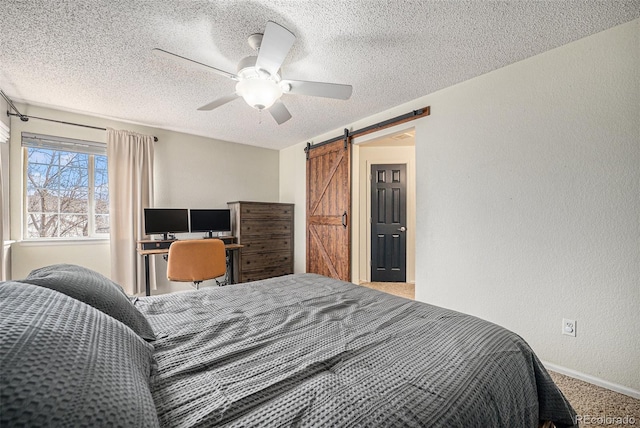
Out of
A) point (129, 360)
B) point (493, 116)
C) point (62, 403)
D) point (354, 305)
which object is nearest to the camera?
point (62, 403)

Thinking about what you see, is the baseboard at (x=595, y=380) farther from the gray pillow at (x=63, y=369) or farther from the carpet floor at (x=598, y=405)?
the gray pillow at (x=63, y=369)

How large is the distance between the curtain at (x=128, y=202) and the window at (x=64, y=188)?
8.6 inches

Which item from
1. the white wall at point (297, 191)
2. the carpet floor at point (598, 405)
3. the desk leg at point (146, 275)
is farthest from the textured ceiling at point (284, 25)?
the carpet floor at point (598, 405)

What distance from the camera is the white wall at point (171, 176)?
3.02m

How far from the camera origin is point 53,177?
3264 millimetres

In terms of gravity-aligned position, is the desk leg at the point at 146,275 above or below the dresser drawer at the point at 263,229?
below

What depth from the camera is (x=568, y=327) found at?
201cm

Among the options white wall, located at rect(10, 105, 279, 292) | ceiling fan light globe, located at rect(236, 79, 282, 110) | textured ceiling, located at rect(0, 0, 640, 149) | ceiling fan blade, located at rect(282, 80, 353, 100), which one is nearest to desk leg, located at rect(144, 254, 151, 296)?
white wall, located at rect(10, 105, 279, 292)

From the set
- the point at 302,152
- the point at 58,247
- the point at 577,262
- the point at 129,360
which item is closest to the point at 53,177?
the point at 58,247

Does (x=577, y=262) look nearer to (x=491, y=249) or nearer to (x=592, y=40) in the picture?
(x=491, y=249)

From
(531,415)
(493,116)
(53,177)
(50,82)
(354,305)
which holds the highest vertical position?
(50,82)

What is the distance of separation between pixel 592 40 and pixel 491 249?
167 cm

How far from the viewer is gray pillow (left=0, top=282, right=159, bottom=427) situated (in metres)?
0.45

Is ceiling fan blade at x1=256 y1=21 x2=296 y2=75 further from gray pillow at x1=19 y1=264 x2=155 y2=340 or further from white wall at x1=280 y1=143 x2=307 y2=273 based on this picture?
white wall at x1=280 y1=143 x2=307 y2=273
